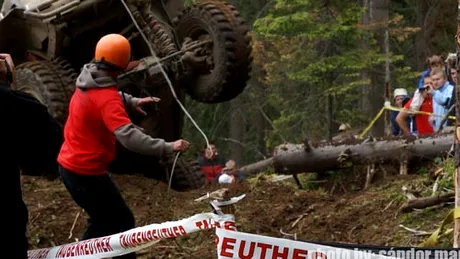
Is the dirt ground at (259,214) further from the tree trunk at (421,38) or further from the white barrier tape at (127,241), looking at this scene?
the tree trunk at (421,38)

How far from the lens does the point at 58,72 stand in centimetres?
1185

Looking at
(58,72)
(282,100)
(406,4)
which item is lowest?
(282,100)

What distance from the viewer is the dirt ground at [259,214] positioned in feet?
26.3

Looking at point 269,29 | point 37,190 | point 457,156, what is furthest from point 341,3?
point 457,156

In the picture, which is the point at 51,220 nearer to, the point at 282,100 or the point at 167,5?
the point at 167,5

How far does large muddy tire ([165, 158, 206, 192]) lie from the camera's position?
13.2 m

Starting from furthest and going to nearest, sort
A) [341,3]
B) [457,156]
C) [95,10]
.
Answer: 1. [341,3]
2. [95,10]
3. [457,156]

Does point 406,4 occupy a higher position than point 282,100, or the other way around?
point 406,4

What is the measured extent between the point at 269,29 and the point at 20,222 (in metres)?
17.5

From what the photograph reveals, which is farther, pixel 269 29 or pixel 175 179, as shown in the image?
pixel 269 29

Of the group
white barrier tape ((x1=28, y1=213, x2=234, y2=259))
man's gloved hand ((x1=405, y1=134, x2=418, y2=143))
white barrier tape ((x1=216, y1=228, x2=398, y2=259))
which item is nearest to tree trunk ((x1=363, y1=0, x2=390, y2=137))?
man's gloved hand ((x1=405, y1=134, x2=418, y2=143))

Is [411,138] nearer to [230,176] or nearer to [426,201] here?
[426,201]

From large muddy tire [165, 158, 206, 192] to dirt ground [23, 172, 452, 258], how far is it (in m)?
2.15

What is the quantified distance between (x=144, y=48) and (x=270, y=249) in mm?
7985
